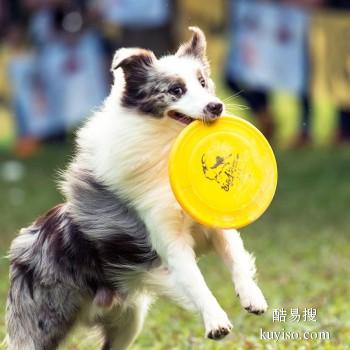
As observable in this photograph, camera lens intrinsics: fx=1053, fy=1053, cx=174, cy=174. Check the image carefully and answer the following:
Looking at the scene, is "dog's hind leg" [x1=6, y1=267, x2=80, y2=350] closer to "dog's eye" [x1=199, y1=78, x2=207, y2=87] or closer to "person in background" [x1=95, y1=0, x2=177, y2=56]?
"dog's eye" [x1=199, y1=78, x2=207, y2=87]

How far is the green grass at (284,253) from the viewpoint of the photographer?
6941 millimetres

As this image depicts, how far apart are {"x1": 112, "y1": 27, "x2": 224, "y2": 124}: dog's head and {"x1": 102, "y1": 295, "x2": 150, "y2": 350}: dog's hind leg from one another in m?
1.22

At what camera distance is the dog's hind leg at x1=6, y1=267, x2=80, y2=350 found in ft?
19.6

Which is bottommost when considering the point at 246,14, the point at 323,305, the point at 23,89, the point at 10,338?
the point at 23,89

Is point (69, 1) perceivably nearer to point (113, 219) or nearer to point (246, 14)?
point (246, 14)

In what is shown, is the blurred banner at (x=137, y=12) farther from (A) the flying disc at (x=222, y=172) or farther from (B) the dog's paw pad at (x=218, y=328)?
(B) the dog's paw pad at (x=218, y=328)

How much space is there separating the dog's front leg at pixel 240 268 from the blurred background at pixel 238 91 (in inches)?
104

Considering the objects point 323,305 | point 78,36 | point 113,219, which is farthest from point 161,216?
point 78,36

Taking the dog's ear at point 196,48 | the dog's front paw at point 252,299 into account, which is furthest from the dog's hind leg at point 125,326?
the dog's ear at point 196,48

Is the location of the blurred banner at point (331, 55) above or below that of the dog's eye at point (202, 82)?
below

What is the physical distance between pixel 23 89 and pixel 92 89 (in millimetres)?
1228

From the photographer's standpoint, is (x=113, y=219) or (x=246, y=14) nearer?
(x=113, y=219)

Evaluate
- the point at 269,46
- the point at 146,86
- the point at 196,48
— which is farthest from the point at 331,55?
the point at 146,86

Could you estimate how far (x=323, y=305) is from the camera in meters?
7.71
